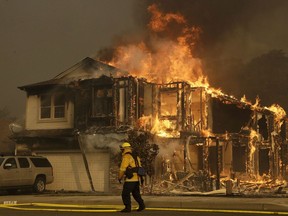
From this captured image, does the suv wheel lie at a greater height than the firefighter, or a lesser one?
lesser

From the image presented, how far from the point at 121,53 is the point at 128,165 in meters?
14.4

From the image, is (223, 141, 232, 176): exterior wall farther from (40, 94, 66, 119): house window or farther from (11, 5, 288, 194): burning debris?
(40, 94, 66, 119): house window

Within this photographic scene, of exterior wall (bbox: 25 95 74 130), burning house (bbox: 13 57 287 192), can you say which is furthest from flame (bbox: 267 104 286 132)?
exterior wall (bbox: 25 95 74 130)

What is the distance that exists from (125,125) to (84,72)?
5.55 metres

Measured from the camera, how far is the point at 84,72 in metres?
24.6

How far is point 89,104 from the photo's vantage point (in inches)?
875

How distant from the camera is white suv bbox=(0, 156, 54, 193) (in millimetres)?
19031

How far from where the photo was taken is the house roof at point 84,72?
23.4m

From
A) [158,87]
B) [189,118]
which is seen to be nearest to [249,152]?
[189,118]

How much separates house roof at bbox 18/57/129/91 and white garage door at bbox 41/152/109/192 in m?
3.58

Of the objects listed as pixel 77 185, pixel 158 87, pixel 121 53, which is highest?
pixel 121 53

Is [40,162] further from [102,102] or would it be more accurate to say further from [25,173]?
[102,102]

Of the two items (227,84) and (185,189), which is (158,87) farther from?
(227,84)

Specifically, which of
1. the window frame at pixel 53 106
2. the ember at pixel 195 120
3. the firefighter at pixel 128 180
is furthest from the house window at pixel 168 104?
the firefighter at pixel 128 180
